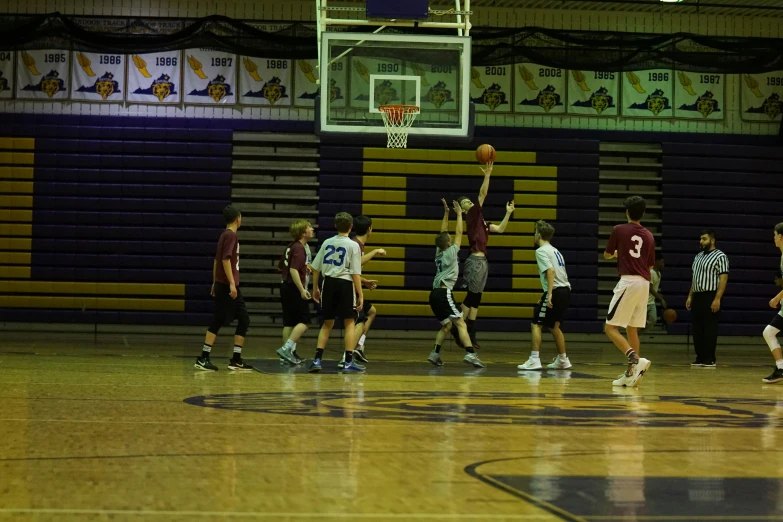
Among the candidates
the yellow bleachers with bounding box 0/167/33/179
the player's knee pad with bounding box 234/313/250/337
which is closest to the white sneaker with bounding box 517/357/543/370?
the player's knee pad with bounding box 234/313/250/337

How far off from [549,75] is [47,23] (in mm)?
8364

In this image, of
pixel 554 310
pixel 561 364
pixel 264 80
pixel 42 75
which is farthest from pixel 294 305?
pixel 42 75

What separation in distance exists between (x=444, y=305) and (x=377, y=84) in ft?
9.31

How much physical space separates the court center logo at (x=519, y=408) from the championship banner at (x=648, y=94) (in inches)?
441

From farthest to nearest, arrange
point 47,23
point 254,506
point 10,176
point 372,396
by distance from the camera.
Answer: point 10,176 < point 47,23 < point 372,396 < point 254,506

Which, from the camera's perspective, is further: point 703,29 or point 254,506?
point 703,29

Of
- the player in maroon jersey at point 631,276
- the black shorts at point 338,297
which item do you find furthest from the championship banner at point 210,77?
the player in maroon jersey at point 631,276

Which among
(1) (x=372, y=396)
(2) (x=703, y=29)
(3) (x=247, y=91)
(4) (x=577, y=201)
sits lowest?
(1) (x=372, y=396)

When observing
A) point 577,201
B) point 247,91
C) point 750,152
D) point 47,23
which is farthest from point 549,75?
point 47,23

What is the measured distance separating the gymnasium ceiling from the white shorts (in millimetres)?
9777

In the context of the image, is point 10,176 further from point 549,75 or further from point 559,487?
point 559,487

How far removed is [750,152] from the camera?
1883cm

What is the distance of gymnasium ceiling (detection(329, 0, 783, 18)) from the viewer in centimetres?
1828

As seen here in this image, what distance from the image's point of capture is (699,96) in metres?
18.9
